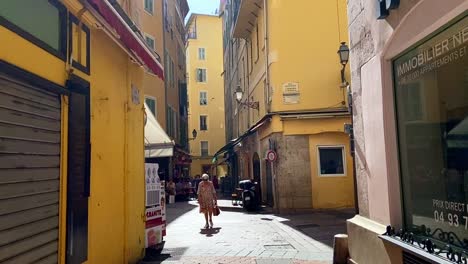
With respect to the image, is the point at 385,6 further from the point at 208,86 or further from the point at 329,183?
the point at 208,86

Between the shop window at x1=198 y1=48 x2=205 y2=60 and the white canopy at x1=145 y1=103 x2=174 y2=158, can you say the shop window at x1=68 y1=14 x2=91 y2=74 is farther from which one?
the shop window at x1=198 y1=48 x2=205 y2=60

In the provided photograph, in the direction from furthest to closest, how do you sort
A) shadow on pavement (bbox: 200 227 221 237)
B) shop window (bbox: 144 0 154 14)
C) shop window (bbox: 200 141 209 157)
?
shop window (bbox: 200 141 209 157), shop window (bbox: 144 0 154 14), shadow on pavement (bbox: 200 227 221 237)

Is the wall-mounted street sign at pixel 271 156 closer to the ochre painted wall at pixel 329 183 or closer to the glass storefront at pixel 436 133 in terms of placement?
the ochre painted wall at pixel 329 183

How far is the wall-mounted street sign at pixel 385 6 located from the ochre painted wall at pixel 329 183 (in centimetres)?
1327

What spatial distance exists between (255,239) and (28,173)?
753 centimetres

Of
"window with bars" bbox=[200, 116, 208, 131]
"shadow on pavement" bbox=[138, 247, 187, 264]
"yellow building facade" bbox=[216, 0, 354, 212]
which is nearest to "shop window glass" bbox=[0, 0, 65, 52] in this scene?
"shadow on pavement" bbox=[138, 247, 187, 264]

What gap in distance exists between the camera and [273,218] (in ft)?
53.9

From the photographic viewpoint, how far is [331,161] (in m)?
18.7

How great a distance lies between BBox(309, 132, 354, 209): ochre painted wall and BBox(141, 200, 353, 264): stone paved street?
0.78 m

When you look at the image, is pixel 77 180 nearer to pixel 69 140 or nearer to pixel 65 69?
pixel 69 140

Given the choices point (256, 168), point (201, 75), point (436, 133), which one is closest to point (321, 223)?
point (256, 168)

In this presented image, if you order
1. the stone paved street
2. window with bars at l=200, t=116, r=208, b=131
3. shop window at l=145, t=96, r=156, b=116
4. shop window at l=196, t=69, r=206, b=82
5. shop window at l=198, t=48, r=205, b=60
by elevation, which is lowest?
the stone paved street

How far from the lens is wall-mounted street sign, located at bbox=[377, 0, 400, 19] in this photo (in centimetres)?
515

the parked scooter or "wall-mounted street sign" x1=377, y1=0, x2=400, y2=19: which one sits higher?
"wall-mounted street sign" x1=377, y1=0, x2=400, y2=19
